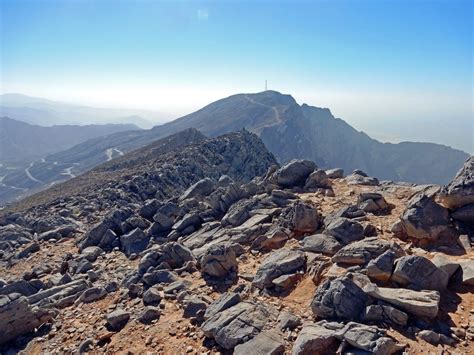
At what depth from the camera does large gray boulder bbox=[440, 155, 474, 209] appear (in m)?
16.1

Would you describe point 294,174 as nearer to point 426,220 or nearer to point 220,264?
point 426,220

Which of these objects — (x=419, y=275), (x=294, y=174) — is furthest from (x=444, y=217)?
(x=294, y=174)

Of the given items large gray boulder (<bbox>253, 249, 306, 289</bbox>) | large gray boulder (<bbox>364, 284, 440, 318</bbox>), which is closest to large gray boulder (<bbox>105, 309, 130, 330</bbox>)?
large gray boulder (<bbox>253, 249, 306, 289</bbox>)

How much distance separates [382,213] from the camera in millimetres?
19422

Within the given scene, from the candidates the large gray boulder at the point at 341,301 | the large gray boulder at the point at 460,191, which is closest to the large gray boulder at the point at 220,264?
the large gray boulder at the point at 341,301

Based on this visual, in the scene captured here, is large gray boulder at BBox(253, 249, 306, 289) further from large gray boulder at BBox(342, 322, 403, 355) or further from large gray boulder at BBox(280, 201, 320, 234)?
large gray boulder at BBox(342, 322, 403, 355)

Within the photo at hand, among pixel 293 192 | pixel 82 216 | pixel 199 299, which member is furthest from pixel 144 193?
pixel 199 299

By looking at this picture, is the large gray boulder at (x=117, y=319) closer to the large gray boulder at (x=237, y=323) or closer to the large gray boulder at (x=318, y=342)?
the large gray boulder at (x=237, y=323)

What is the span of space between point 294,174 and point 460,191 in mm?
13025

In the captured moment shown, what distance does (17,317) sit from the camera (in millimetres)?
15266

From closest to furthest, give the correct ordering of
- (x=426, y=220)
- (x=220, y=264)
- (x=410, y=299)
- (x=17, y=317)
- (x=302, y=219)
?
1. (x=410, y=299)
2. (x=17, y=317)
3. (x=426, y=220)
4. (x=220, y=264)
5. (x=302, y=219)

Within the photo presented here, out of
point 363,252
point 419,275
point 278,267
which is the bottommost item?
point 278,267

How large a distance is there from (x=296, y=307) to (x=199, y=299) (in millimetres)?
4281

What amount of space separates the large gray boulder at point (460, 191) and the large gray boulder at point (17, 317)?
63.6 ft
